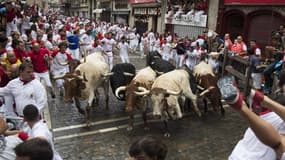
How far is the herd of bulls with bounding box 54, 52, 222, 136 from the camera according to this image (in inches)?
308

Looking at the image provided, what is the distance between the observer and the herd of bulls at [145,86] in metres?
7.83

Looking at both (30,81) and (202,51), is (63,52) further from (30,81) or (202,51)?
(202,51)

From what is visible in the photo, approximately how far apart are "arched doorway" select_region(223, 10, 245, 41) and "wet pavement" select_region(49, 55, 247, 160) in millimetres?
11051

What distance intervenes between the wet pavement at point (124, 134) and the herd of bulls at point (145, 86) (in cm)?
37

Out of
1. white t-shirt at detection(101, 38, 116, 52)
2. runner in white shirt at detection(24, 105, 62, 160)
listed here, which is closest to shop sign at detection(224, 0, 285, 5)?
white t-shirt at detection(101, 38, 116, 52)

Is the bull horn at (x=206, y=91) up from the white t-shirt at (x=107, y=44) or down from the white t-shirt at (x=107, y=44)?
down

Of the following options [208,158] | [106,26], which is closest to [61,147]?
[208,158]

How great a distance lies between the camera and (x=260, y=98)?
104 inches

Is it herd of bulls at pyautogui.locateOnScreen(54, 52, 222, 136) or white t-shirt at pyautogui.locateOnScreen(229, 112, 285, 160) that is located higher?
white t-shirt at pyautogui.locateOnScreen(229, 112, 285, 160)

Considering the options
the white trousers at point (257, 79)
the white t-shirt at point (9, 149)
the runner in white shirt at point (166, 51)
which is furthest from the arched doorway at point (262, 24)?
the white t-shirt at point (9, 149)

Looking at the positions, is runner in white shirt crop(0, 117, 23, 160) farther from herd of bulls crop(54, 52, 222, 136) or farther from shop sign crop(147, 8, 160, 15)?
shop sign crop(147, 8, 160, 15)

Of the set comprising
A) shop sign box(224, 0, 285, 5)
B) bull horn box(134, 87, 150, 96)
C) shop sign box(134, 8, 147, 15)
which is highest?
shop sign box(224, 0, 285, 5)

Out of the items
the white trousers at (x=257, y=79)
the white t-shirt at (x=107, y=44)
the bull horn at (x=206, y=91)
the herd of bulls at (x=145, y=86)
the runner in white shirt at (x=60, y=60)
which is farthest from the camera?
the white t-shirt at (x=107, y=44)

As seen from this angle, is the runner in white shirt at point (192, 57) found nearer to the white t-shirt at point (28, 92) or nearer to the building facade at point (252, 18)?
the building facade at point (252, 18)
